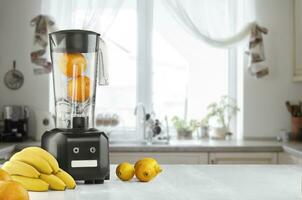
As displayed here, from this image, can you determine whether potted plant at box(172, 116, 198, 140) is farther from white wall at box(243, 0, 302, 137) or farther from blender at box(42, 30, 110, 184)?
blender at box(42, 30, 110, 184)

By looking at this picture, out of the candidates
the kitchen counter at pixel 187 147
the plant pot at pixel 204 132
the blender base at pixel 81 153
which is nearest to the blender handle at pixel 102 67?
the blender base at pixel 81 153

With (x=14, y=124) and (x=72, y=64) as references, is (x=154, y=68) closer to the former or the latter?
(x=14, y=124)

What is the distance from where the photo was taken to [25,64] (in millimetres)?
4789

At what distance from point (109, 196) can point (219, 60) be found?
349cm

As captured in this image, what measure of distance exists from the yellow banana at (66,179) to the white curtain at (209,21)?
3.08m

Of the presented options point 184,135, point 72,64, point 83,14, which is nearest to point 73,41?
point 72,64

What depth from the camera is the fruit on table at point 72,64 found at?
218 centimetres

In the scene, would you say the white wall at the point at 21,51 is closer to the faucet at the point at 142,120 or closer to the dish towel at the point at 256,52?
the faucet at the point at 142,120

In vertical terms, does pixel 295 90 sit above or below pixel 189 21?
below

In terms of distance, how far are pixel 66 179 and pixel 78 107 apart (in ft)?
1.15

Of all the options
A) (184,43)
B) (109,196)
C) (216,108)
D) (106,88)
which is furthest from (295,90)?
(109,196)

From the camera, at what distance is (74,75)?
218cm

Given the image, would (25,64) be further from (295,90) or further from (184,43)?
(295,90)

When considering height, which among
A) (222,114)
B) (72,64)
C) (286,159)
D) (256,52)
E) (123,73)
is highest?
(256,52)
